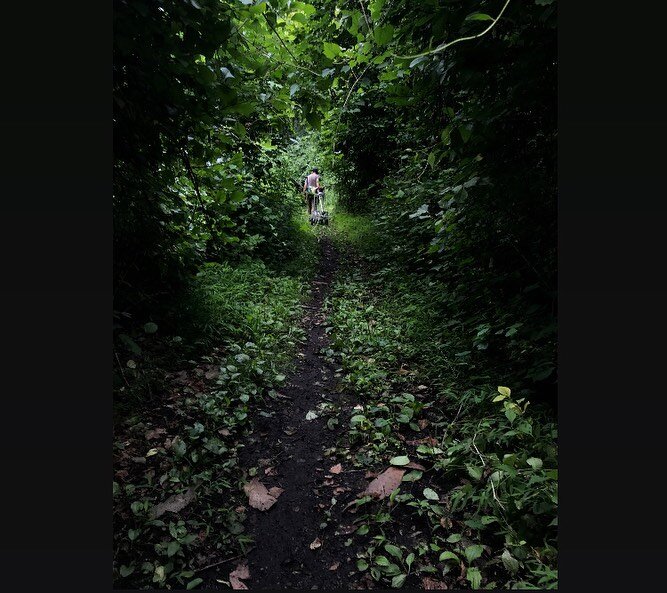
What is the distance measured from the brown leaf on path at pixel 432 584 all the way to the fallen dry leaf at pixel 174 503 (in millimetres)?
1504

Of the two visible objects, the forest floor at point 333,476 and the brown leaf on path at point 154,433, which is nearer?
the forest floor at point 333,476

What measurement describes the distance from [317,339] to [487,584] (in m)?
3.51

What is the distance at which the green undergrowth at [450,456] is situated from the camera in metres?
1.85

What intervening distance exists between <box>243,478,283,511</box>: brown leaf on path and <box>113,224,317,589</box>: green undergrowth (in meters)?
0.09

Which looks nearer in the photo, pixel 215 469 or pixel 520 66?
pixel 520 66

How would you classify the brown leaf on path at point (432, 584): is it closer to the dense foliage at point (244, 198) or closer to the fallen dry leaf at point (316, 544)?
Result: the dense foliage at point (244, 198)

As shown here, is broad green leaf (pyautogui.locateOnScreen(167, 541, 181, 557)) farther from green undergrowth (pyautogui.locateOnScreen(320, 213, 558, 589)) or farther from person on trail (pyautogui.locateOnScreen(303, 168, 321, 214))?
person on trail (pyautogui.locateOnScreen(303, 168, 321, 214))

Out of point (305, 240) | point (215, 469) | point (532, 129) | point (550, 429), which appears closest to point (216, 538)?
point (215, 469)

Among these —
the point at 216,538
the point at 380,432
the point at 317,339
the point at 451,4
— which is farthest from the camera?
the point at 317,339

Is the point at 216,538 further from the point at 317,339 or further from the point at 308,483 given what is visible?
the point at 317,339

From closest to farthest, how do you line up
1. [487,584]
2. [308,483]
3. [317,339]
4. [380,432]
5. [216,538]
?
[487,584] → [216,538] → [308,483] → [380,432] → [317,339]

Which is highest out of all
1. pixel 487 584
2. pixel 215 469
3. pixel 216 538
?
pixel 215 469

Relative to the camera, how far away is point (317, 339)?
5.01 metres

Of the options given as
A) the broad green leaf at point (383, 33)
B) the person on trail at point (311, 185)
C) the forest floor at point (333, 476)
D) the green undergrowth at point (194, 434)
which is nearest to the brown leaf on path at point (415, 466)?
the forest floor at point (333, 476)
